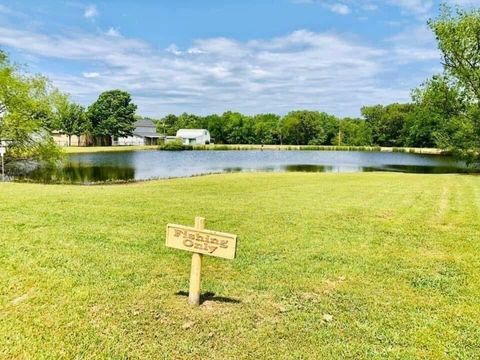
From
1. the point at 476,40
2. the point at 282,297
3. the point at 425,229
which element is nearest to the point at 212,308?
the point at 282,297

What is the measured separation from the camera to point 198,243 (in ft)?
15.7

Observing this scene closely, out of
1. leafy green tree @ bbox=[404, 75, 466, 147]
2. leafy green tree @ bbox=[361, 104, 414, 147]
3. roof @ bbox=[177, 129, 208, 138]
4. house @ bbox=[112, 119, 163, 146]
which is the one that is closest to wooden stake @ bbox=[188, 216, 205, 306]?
leafy green tree @ bbox=[404, 75, 466, 147]

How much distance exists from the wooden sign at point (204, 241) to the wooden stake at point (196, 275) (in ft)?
0.26

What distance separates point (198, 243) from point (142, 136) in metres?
90.1

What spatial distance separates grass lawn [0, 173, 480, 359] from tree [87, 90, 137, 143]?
7258 cm

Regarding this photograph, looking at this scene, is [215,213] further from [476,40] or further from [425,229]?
[476,40]

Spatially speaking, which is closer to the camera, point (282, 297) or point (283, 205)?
point (282, 297)

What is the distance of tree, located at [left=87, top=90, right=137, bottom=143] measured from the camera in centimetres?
7881

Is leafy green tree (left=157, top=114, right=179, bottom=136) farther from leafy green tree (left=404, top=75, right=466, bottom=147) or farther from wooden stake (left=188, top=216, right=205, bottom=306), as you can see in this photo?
wooden stake (left=188, top=216, right=205, bottom=306)

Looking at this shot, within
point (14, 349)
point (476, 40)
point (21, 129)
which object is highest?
point (476, 40)

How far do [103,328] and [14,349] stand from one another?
0.85m

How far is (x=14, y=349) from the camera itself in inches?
156

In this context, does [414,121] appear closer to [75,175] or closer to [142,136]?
[142,136]

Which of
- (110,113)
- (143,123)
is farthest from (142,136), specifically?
(110,113)
